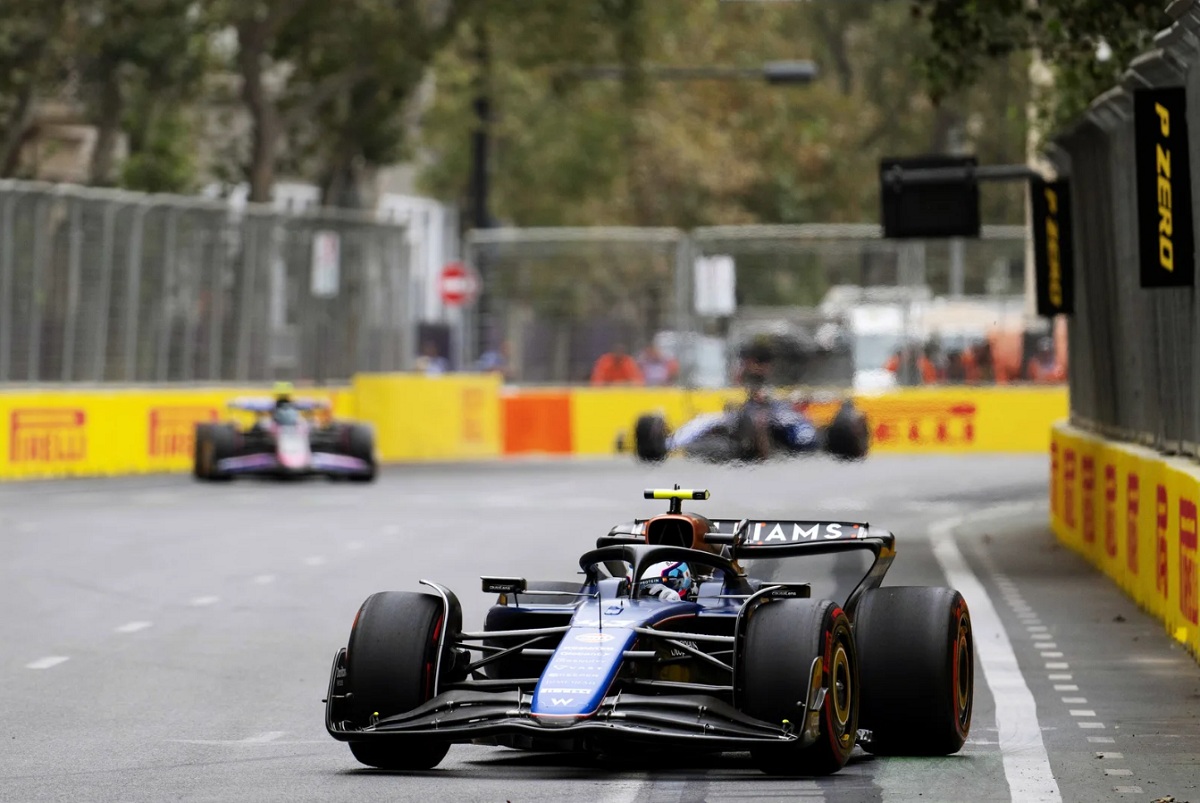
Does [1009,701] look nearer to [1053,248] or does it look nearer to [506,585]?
[506,585]

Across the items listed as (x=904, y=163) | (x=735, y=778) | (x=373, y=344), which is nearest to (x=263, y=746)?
(x=735, y=778)

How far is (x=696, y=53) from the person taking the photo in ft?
218

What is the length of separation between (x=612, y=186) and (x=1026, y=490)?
118 feet

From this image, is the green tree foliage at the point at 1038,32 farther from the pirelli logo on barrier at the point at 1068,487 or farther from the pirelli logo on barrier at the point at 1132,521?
the pirelli logo on barrier at the point at 1132,521

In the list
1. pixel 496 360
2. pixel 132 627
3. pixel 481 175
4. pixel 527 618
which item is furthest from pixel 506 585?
pixel 481 175

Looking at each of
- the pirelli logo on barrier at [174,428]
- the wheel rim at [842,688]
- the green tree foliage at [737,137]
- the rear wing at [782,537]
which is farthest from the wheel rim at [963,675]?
the green tree foliage at [737,137]

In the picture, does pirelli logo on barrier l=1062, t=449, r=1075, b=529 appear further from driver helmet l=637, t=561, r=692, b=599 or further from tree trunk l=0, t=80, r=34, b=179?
tree trunk l=0, t=80, r=34, b=179

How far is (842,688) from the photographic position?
930cm

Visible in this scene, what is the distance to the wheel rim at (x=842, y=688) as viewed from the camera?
9.21 meters

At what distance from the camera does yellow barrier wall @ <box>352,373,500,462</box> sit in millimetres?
37844

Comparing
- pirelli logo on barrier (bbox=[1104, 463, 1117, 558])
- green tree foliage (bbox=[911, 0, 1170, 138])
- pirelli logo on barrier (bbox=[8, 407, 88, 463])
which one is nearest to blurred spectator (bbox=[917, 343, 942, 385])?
pirelli logo on barrier (bbox=[8, 407, 88, 463])

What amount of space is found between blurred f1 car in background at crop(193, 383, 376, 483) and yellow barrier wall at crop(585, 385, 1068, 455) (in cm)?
855

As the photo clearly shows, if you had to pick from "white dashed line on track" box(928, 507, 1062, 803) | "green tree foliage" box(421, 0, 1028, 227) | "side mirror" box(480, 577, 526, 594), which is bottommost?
"white dashed line on track" box(928, 507, 1062, 803)

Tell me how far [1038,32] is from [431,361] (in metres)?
21.8
